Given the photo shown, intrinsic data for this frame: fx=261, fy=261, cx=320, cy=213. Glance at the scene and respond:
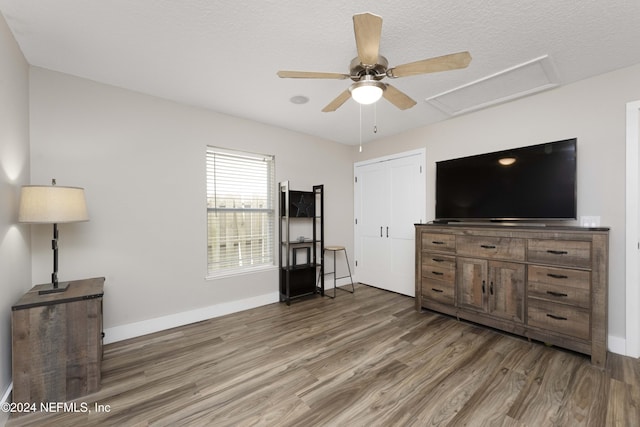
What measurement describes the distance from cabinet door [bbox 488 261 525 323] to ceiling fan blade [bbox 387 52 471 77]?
81.3 inches

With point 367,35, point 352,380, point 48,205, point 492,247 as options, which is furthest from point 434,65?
point 48,205

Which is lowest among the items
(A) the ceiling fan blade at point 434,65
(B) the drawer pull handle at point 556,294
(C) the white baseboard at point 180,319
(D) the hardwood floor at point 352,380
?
(D) the hardwood floor at point 352,380

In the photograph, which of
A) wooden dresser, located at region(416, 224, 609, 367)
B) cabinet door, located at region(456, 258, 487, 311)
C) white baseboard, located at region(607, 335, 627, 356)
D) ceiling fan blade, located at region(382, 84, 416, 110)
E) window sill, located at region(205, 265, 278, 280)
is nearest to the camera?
ceiling fan blade, located at region(382, 84, 416, 110)

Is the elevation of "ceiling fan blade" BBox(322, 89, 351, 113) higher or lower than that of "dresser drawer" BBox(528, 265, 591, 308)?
higher

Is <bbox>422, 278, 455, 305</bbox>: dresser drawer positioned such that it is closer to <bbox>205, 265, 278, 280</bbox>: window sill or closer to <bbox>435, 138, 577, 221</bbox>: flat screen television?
<bbox>435, 138, 577, 221</bbox>: flat screen television

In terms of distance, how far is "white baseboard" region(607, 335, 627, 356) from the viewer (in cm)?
231

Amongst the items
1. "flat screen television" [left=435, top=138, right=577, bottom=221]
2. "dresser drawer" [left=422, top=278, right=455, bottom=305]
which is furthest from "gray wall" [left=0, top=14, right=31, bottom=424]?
"flat screen television" [left=435, top=138, right=577, bottom=221]

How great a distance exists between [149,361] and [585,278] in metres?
3.85

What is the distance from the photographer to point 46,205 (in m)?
1.83

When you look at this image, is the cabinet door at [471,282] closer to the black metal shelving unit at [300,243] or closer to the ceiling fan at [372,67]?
the black metal shelving unit at [300,243]

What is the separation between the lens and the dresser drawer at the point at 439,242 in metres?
3.09

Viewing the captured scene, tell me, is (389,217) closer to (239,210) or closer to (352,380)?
(239,210)

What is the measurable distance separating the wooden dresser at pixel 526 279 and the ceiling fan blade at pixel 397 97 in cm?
164

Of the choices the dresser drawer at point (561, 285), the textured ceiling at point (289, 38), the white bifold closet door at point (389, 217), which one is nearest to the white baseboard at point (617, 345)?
the dresser drawer at point (561, 285)
